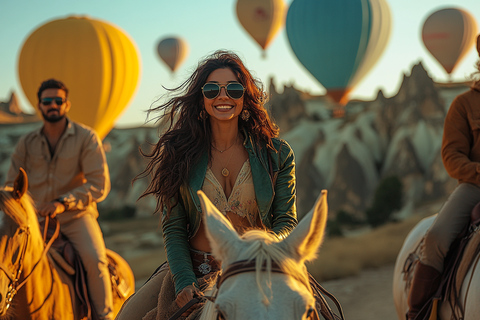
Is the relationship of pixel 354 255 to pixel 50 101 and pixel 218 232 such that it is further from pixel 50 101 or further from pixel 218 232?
pixel 218 232

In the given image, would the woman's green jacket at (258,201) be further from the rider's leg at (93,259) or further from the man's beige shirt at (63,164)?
the man's beige shirt at (63,164)

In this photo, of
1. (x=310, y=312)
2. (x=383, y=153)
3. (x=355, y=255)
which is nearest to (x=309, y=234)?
(x=310, y=312)

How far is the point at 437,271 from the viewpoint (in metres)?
5.11

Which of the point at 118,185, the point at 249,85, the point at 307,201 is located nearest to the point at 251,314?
the point at 249,85

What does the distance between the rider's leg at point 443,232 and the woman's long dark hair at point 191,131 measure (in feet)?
6.59

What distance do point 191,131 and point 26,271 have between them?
6.89ft

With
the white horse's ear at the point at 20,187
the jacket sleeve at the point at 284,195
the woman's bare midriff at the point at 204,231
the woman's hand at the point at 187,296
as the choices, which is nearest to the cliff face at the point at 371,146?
the white horse's ear at the point at 20,187

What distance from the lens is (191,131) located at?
360 centimetres

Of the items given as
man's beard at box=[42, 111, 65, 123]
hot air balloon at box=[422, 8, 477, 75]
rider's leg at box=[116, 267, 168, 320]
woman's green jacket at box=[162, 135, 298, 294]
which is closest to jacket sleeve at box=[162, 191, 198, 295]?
woman's green jacket at box=[162, 135, 298, 294]

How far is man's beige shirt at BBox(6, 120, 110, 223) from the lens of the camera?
6059 mm

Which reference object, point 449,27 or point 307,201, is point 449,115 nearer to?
point 449,27

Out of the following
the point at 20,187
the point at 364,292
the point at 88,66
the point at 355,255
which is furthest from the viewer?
the point at 88,66

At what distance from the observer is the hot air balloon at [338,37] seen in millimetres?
32094

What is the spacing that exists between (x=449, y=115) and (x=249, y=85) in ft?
7.21
